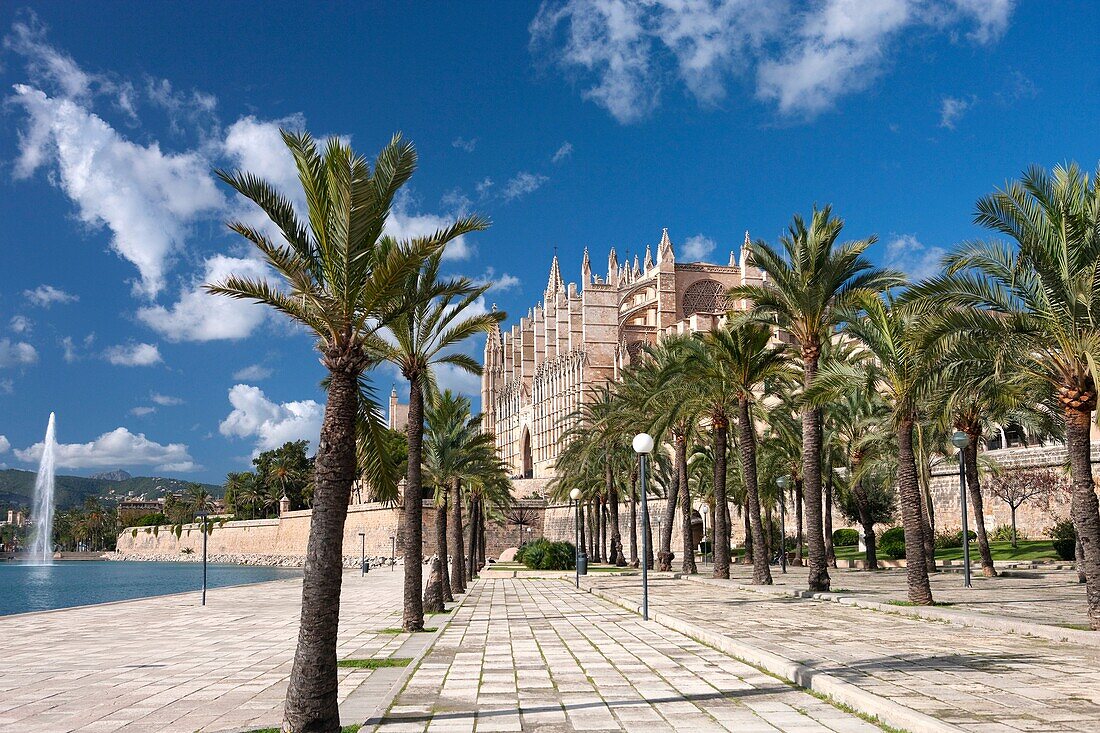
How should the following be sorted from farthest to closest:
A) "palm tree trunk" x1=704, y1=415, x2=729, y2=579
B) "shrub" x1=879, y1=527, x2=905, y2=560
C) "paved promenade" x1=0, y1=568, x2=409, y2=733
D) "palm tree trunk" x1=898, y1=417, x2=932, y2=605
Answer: "shrub" x1=879, y1=527, x2=905, y2=560
"palm tree trunk" x1=704, y1=415, x2=729, y2=579
"palm tree trunk" x1=898, y1=417, x2=932, y2=605
"paved promenade" x1=0, y1=568, x2=409, y2=733

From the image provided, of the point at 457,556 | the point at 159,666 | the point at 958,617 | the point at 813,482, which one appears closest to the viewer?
the point at 159,666

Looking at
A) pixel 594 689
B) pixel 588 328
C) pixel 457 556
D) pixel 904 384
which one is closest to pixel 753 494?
pixel 904 384

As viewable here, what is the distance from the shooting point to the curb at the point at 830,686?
6.03 meters

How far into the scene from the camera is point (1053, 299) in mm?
12406

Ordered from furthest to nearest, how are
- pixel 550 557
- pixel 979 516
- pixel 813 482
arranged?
pixel 550 557
pixel 979 516
pixel 813 482

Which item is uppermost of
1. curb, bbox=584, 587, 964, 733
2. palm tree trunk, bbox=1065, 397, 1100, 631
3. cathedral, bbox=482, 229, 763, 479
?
cathedral, bbox=482, 229, 763, 479

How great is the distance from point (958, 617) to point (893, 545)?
19.7 meters

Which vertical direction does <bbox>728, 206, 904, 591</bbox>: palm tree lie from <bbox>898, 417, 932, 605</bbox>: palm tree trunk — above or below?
above

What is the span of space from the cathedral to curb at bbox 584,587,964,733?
4355 cm

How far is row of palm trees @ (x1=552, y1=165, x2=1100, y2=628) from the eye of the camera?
40.3ft

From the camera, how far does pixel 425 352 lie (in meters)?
15.6

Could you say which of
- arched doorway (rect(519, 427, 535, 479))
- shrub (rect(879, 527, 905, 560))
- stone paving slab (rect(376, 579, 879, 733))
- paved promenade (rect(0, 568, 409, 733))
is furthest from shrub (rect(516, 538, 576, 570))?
arched doorway (rect(519, 427, 535, 479))

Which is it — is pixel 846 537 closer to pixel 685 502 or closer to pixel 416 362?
pixel 685 502

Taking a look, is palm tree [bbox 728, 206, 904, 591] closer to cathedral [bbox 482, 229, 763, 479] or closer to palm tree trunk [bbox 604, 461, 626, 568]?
palm tree trunk [bbox 604, 461, 626, 568]
